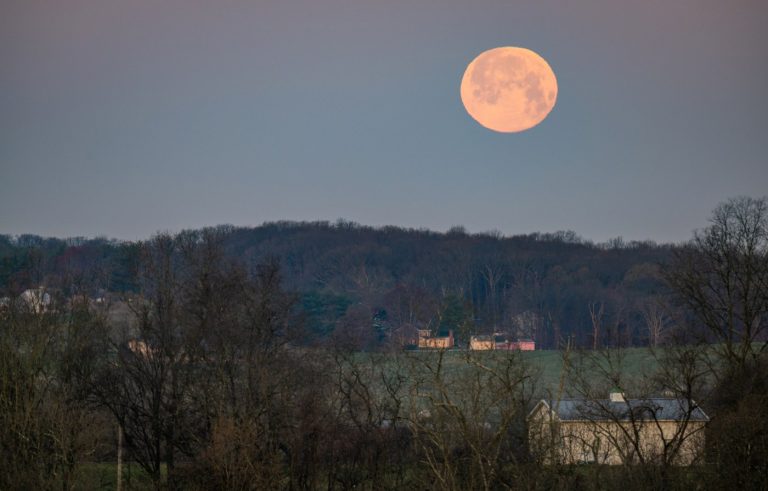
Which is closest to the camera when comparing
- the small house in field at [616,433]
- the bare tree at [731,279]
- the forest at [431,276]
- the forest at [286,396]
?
the forest at [286,396]

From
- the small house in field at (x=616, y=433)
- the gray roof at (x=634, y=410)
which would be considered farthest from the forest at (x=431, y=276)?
the small house in field at (x=616, y=433)

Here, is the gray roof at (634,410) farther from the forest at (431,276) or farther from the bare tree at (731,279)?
the forest at (431,276)

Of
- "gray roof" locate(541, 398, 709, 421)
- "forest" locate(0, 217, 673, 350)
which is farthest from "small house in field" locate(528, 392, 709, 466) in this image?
"forest" locate(0, 217, 673, 350)

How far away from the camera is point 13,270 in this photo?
87.4 metres

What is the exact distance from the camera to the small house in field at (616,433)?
33.5 metres

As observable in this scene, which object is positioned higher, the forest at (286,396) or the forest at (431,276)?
the forest at (431,276)

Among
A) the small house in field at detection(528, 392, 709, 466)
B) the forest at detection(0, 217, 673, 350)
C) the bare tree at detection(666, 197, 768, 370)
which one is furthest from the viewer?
the forest at detection(0, 217, 673, 350)

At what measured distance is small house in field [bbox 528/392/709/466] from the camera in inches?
1319

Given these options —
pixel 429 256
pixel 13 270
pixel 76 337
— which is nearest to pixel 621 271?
pixel 429 256

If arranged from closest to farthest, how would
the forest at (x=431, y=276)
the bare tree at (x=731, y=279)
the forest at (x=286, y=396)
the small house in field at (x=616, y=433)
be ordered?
the forest at (x=286, y=396)
the small house in field at (x=616, y=433)
the bare tree at (x=731, y=279)
the forest at (x=431, y=276)

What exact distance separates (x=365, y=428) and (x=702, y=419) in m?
15.1

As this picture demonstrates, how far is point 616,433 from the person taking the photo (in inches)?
1528

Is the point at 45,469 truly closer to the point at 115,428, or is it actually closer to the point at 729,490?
the point at 115,428

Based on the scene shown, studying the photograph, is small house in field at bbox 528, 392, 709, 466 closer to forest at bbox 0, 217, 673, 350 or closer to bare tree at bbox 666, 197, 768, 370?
bare tree at bbox 666, 197, 768, 370
